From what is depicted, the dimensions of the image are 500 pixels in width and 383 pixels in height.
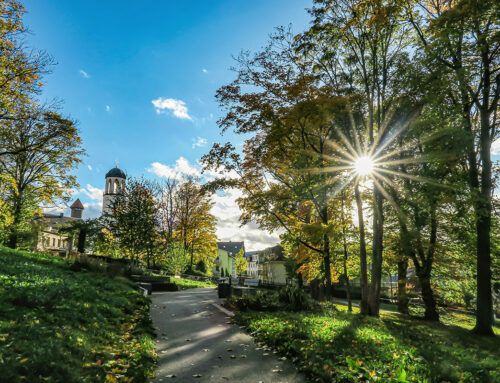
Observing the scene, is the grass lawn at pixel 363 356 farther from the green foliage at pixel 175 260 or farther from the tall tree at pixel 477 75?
the green foliage at pixel 175 260

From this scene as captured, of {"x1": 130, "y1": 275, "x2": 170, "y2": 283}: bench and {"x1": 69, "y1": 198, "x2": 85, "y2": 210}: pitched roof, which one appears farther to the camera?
{"x1": 69, "y1": 198, "x2": 85, "y2": 210}: pitched roof

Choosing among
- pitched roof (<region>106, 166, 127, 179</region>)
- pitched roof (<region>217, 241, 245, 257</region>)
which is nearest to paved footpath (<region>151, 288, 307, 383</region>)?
pitched roof (<region>106, 166, 127, 179</region>)

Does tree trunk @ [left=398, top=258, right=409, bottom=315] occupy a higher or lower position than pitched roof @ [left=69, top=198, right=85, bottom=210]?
lower

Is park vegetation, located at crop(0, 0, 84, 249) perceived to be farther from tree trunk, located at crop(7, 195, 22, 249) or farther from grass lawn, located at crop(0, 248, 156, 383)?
grass lawn, located at crop(0, 248, 156, 383)

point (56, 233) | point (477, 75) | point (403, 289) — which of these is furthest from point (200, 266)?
point (477, 75)

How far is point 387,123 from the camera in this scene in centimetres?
1307

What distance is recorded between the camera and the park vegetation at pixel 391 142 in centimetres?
1103

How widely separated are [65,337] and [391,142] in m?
14.4

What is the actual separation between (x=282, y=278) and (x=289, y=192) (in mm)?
40870

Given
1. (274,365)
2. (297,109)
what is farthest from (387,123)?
(274,365)

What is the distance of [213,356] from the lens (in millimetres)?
5418

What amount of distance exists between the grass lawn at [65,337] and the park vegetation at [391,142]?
7.95 meters

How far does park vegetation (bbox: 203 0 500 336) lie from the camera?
11031 mm

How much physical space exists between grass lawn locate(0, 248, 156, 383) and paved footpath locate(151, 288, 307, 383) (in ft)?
1.32
